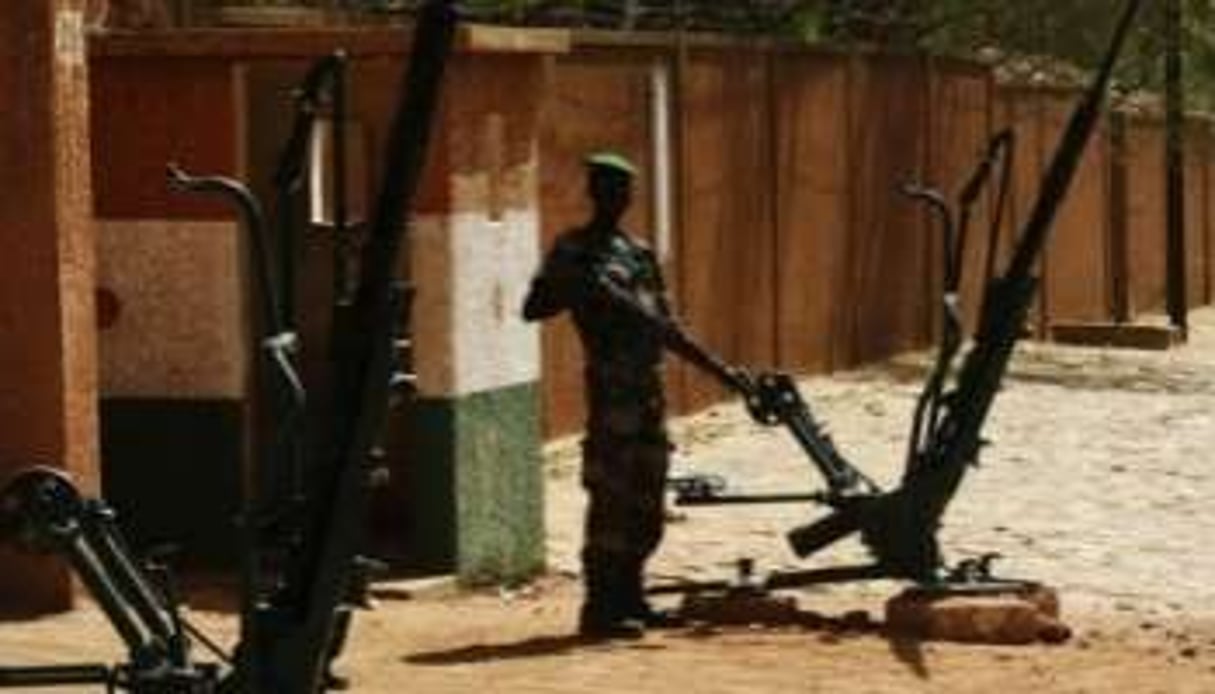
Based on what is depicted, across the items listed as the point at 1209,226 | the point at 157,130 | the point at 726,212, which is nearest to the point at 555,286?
the point at 157,130

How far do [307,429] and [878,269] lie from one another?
16658 mm

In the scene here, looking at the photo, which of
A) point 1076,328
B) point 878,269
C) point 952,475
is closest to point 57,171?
point 952,475

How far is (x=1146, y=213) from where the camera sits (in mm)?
32531

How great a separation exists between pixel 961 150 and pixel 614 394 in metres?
15.7

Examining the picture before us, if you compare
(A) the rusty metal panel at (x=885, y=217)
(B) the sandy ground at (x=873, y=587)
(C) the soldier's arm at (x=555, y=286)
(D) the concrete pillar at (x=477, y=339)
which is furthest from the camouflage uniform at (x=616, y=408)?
(A) the rusty metal panel at (x=885, y=217)

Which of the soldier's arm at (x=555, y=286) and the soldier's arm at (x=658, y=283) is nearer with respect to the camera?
the soldier's arm at (x=555, y=286)

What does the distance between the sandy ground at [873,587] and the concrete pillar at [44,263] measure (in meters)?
0.53

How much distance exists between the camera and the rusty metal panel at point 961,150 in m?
23.3

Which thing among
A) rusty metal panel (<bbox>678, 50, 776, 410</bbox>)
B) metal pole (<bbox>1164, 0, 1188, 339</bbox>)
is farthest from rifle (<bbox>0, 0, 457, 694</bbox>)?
metal pole (<bbox>1164, 0, 1188, 339</bbox>)

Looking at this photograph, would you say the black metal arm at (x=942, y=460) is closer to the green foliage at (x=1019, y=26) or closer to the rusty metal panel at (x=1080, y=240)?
the green foliage at (x=1019, y=26)

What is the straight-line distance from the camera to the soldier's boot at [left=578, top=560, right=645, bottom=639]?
891 cm

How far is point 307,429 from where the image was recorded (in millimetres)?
5082

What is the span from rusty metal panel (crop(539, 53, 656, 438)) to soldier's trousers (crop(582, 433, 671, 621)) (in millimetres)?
5735

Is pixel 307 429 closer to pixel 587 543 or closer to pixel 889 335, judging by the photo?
pixel 587 543
